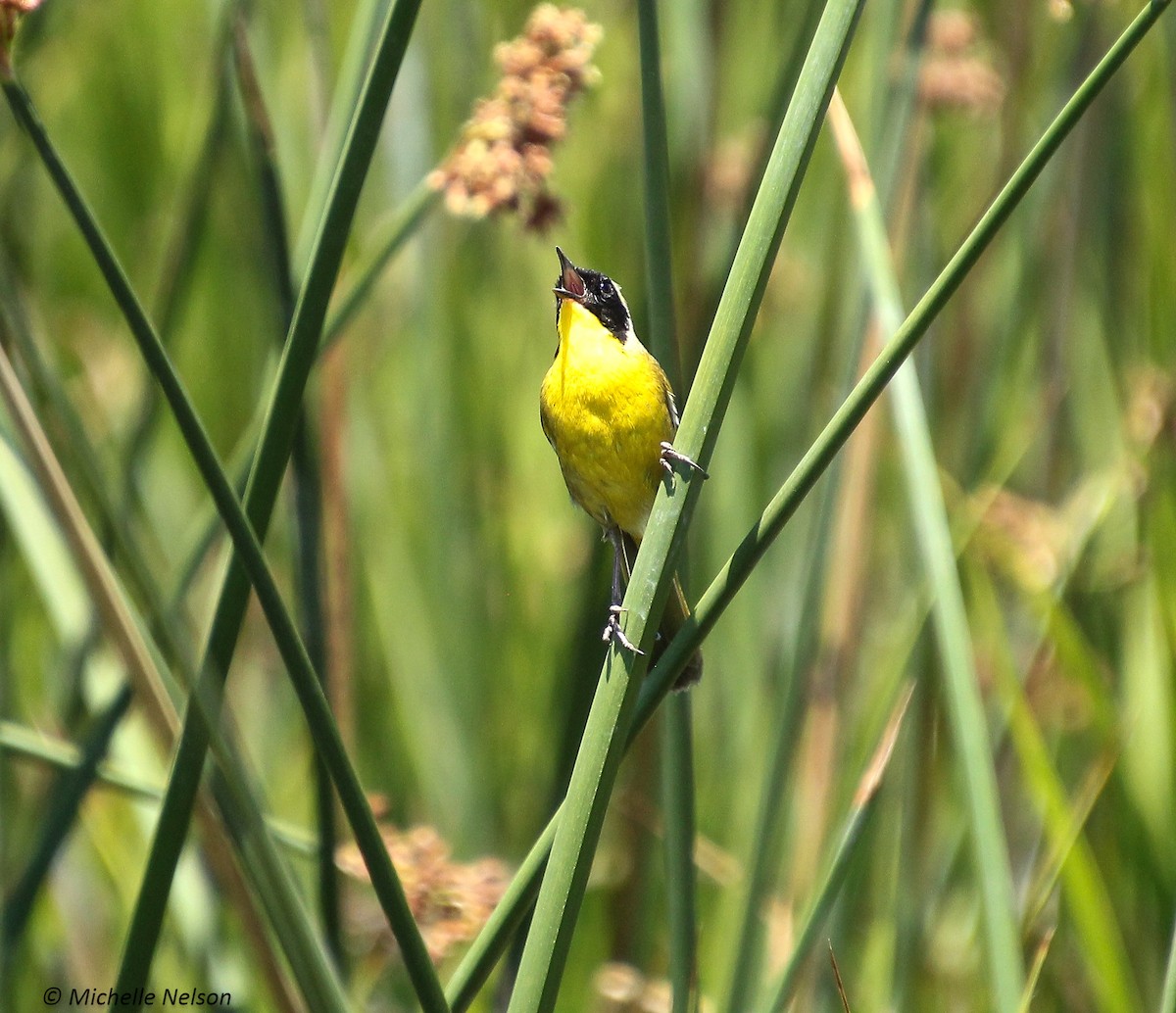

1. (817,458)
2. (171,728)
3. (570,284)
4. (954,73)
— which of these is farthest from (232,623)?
(954,73)

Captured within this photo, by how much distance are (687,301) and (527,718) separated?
139 centimetres

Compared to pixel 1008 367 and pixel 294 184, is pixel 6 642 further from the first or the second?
pixel 1008 367

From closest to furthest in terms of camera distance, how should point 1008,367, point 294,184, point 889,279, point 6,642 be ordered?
point 889,279, point 6,642, point 1008,367, point 294,184

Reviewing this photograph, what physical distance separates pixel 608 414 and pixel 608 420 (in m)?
0.01

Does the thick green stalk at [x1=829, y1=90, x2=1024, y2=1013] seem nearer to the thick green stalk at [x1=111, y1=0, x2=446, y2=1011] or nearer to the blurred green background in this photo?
the blurred green background

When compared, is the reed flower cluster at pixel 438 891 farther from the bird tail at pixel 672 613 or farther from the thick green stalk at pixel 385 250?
the thick green stalk at pixel 385 250

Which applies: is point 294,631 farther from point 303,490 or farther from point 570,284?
point 570,284

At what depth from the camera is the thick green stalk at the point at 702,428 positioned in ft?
4.47

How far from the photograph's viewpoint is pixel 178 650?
1.18 m

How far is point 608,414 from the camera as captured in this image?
2.75 metres

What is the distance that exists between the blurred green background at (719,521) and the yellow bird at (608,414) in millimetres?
162

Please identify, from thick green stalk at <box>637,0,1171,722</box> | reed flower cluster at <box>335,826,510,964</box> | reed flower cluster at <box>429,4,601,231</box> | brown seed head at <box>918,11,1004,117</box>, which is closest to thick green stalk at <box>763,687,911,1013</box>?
reed flower cluster at <box>335,826,510,964</box>

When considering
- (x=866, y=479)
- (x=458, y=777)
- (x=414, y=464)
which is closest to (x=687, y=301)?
(x=866, y=479)

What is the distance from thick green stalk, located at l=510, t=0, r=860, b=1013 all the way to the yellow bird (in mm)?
1119
